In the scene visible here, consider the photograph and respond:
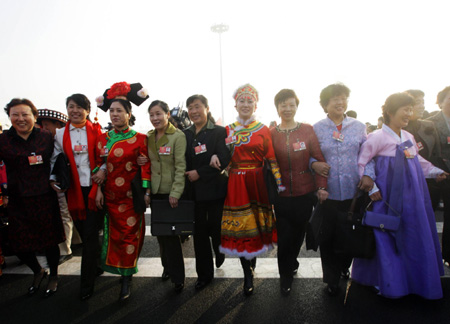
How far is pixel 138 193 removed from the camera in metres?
2.78

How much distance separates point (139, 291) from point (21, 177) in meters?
1.71

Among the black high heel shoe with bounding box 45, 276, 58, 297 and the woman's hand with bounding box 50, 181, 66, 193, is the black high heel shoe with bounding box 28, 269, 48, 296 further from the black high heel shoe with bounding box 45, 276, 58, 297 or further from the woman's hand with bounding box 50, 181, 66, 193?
the woman's hand with bounding box 50, 181, 66, 193

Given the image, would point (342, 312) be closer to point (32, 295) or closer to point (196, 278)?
point (196, 278)

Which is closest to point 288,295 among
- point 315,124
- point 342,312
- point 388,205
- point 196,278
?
point 342,312

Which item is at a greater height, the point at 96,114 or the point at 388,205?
the point at 96,114

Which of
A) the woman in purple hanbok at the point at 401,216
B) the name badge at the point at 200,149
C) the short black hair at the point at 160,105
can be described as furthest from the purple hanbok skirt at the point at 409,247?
the short black hair at the point at 160,105

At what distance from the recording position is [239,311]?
2445 mm

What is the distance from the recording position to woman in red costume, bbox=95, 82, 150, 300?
9.28 feet

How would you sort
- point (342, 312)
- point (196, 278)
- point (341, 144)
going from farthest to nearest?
point (196, 278), point (341, 144), point (342, 312)

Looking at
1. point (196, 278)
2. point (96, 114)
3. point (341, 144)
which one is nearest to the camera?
point (341, 144)

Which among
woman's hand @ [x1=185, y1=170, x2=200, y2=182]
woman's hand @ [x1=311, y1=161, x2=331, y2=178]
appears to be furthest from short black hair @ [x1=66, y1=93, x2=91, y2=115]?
woman's hand @ [x1=311, y1=161, x2=331, y2=178]

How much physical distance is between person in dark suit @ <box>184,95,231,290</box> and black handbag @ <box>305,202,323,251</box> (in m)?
0.90

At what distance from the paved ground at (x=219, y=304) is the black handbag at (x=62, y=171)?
1.16 meters

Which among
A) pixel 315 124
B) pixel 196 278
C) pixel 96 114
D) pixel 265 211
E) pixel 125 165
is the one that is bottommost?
pixel 196 278
